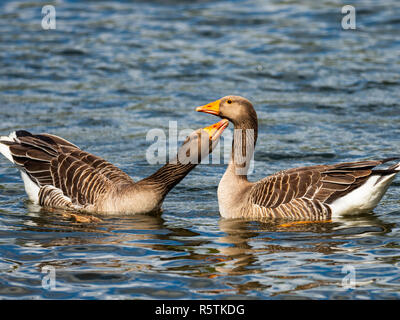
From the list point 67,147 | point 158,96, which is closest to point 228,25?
point 158,96

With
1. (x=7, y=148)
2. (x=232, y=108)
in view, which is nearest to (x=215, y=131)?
(x=232, y=108)

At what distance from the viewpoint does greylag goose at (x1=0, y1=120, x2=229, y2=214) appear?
33.5 ft

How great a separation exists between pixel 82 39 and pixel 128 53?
2.09 meters

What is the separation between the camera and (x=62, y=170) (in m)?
11.1

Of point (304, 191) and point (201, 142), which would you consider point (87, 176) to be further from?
point (304, 191)

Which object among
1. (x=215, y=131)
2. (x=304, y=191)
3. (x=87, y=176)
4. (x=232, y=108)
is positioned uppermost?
(x=232, y=108)

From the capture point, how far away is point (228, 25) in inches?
890

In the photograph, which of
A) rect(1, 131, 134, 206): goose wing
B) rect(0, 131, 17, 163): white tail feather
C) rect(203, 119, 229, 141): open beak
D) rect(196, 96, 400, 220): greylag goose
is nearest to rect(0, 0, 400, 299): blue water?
rect(196, 96, 400, 220): greylag goose

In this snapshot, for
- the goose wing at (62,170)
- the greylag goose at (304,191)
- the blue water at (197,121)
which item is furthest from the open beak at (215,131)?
the goose wing at (62,170)

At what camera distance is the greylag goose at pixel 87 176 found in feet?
33.5

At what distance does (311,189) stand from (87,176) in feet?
11.1

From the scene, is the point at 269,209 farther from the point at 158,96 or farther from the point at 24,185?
the point at 158,96

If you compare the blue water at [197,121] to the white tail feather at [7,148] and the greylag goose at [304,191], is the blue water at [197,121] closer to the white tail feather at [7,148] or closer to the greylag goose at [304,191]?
the greylag goose at [304,191]

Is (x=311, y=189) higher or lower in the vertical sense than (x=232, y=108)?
lower
